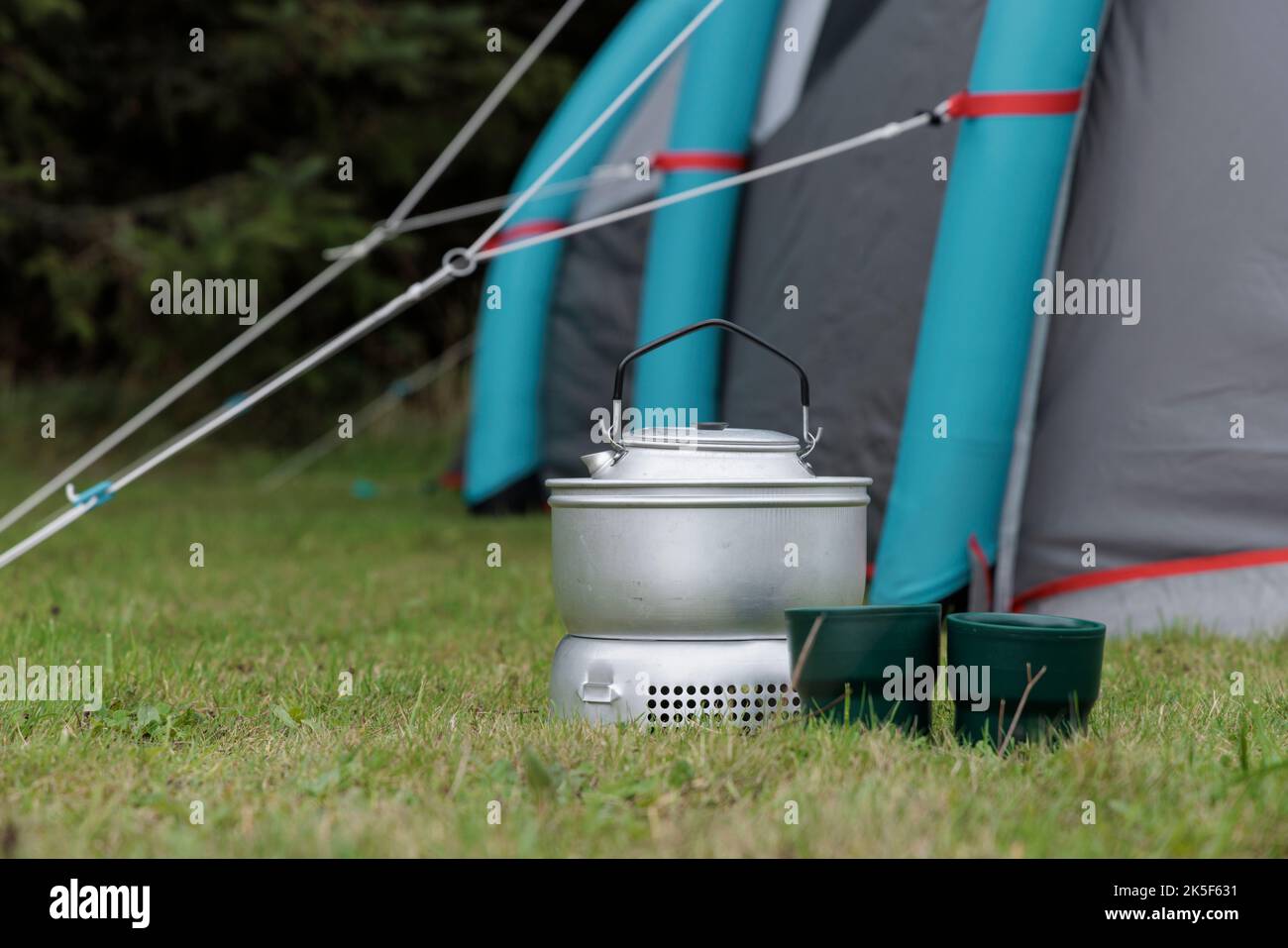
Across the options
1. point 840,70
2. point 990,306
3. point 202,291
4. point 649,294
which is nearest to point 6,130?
point 202,291

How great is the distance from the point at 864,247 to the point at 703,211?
901 millimetres

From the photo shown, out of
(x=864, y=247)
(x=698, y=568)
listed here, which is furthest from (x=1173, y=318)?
(x=698, y=568)

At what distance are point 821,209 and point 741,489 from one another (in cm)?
216

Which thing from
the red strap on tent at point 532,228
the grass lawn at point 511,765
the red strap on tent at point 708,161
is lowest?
the grass lawn at point 511,765

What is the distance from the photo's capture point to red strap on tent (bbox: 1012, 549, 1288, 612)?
2.75m

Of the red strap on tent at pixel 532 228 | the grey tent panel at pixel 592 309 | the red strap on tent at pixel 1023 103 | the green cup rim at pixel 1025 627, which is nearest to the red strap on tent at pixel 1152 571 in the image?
the red strap on tent at pixel 1023 103

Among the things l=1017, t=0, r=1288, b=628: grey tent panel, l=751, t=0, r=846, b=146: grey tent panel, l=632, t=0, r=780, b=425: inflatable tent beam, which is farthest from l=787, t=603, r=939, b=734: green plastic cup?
l=751, t=0, r=846, b=146: grey tent panel

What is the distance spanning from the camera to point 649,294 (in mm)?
4543

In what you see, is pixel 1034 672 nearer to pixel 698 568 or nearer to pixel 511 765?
pixel 698 568

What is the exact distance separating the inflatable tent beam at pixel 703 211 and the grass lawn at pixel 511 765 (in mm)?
1604

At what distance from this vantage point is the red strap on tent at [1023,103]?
2914mm

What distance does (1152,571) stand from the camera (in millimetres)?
2836

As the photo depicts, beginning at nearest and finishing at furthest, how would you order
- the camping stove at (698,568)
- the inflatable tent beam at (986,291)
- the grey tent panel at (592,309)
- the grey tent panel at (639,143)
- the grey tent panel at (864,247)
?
the camping stove at (698,568) → the inflatable tent beam at (986,291) → the grey tent panel at (864,247) → the grey tent panel at (639,143) → the grey tent panel at (592,309)

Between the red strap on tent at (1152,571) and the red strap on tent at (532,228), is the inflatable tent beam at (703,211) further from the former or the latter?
the red strap on tent at (1152,571)
